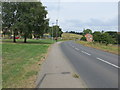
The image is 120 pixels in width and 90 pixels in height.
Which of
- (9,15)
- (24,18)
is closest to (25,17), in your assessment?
(24,18)

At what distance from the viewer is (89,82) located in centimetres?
575

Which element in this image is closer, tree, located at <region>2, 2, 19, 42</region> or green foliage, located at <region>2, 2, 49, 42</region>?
green foliage, located at <region>2, 2, 49, 42</region>

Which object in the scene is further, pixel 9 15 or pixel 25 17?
pixel 9 15

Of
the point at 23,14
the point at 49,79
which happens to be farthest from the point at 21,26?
the point at 49,79

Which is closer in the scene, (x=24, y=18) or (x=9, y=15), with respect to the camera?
(x=24, y=18)

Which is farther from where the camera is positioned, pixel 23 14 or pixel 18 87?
pixel 23 14

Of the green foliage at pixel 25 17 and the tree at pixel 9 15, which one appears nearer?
the green foliage at pixel 25 17

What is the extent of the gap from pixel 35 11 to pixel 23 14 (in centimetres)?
312

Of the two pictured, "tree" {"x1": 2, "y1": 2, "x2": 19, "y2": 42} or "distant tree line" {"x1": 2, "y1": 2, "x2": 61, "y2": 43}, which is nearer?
"distant tree line" {"x1": 2, "y1": 2, "x2": 61, "y2": 43}

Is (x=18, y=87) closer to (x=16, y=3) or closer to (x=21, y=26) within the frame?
(x=21, y=26)

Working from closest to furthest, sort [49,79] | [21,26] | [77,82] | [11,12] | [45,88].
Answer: [45,88] < [77,82] < [49,79] < [21,26] < [11,12]

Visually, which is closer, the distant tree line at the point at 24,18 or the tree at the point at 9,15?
the distant tree line at the point at 24,18

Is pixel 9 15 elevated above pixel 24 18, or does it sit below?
above

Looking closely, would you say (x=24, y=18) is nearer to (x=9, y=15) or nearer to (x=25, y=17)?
(x=25, y=17)
